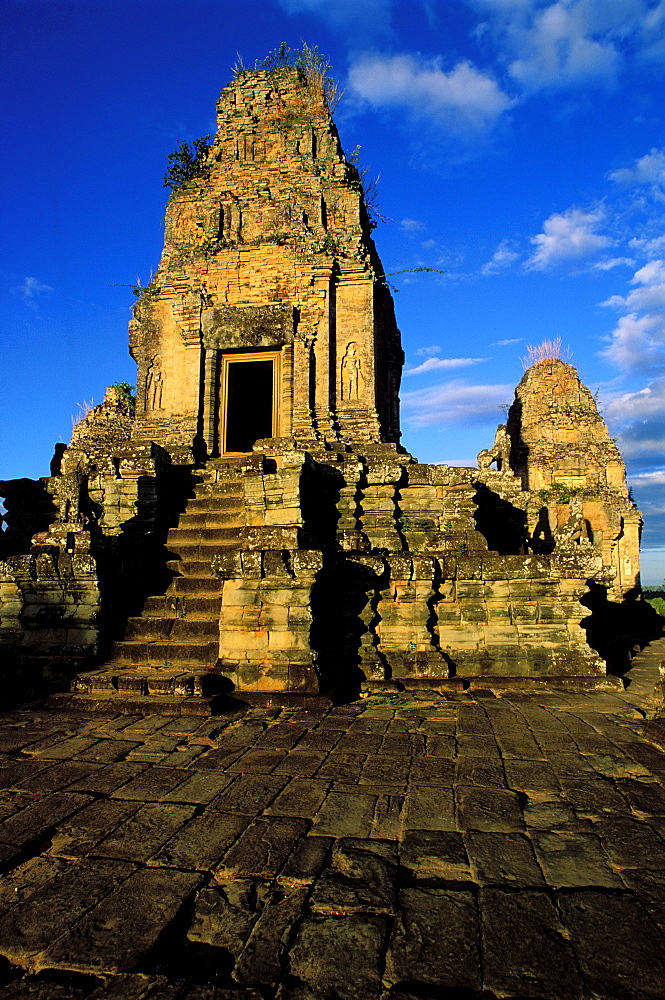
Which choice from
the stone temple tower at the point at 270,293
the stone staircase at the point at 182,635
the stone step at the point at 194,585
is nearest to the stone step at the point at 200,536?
the stone staircase at the point at 182,635

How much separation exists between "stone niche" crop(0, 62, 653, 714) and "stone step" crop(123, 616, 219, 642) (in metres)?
0.03

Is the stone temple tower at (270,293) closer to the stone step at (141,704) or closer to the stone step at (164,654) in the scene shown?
the stone step at (164,654)

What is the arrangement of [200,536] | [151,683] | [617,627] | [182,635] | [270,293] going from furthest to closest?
[617,627]
[270,293]
[200,536]
[182,635]
[151,683]

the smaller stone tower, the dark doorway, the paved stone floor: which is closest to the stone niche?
the dark doorway

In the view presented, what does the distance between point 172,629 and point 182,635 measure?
0.50ft


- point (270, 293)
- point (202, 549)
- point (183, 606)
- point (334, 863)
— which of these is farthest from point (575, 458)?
point (334, 863)

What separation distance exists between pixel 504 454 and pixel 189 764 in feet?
26.8

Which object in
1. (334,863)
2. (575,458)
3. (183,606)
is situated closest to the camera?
(334,863)

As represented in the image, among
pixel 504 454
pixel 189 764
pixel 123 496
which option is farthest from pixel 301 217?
pixel 189 764

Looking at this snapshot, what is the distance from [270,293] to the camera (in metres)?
12.2

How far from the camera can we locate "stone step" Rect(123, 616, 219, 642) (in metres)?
6.15

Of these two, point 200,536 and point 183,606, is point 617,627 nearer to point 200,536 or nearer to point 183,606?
point 200,536

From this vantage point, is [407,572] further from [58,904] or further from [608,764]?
[58,904]

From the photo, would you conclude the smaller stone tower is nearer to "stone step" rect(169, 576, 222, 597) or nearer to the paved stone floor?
"stone step" rect(169, 576, 222, 597)
